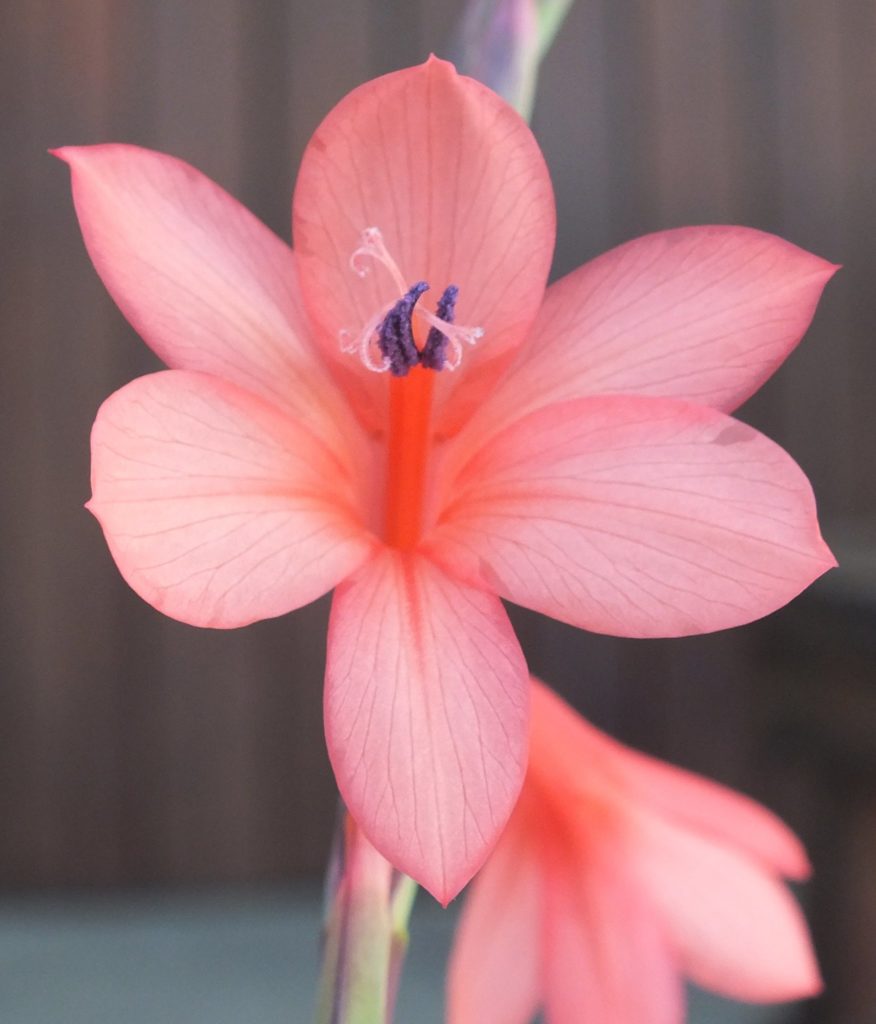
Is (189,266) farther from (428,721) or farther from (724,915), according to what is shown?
(724,915)

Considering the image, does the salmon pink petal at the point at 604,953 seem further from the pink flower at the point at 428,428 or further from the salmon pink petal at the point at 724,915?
the pink flower at the point at 428,428

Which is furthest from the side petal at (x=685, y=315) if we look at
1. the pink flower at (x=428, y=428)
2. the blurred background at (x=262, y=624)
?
the blurred background at (x=262, y=624)

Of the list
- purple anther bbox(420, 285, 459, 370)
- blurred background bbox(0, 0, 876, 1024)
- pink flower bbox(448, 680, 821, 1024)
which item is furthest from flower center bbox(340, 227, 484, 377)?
blurred background bbox(0, 0, 876, 1024)

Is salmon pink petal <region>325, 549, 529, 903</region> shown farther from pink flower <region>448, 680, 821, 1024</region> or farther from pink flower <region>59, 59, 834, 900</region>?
pink flower <region>448, 680, 821, 1024</region>

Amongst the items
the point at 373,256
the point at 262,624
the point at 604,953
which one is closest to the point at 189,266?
the point at 373,256

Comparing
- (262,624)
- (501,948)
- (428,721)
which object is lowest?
(262,624)

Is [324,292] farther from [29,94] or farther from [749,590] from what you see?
[29,94]
